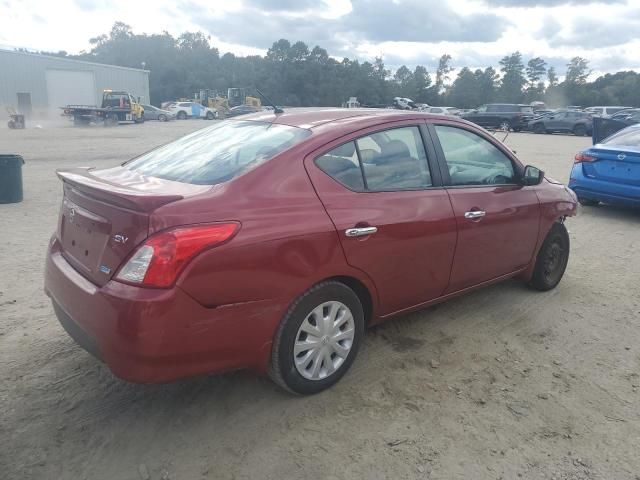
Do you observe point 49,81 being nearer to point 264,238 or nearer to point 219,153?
point 219,153

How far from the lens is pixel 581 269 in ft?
18.2

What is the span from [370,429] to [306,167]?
146 cm

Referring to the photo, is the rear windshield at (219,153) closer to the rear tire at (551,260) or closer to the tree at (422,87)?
the rear tire at (551,260)

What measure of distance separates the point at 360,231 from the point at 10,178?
737cm

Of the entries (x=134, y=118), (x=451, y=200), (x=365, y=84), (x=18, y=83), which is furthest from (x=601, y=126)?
(x=365, y=84)

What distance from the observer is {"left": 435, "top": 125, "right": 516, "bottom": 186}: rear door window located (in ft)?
12.3

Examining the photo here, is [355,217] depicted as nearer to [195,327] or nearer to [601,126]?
[195,327]

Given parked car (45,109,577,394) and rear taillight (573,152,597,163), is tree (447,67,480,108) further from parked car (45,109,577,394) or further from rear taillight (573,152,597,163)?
parked car (45,109,577,394)

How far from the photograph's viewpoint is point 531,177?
4160mm

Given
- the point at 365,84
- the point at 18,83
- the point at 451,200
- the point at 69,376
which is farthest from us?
the point at 365,84

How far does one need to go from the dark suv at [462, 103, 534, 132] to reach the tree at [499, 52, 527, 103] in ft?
180

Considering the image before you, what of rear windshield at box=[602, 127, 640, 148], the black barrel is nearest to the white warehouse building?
the black barrel

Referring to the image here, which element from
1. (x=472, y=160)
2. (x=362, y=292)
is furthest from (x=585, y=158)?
(x=362, y=292)

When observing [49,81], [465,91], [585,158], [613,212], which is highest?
[465,91]
